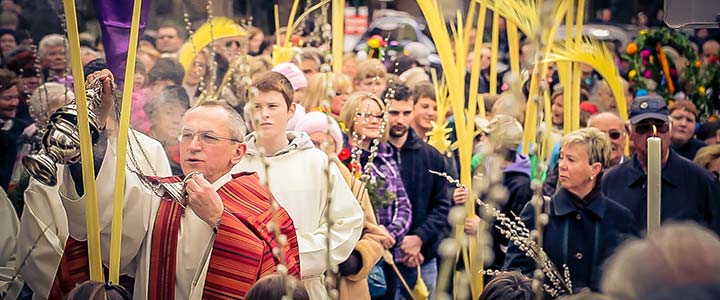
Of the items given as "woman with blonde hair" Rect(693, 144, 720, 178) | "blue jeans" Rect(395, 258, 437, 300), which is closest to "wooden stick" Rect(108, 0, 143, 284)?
"blue jeans" Rect(395, 258, 437, 300)

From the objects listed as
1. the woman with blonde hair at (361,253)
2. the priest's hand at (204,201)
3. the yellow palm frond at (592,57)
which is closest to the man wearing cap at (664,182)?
the yellow palm frond at (592,57)

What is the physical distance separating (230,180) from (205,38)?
4021 millimetres

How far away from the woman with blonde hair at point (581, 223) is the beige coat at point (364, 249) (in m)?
0.52

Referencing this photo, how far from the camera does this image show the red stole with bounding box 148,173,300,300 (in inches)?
159

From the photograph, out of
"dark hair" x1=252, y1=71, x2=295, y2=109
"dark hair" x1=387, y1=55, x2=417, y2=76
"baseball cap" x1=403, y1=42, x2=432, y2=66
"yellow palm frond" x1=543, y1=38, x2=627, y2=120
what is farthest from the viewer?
"baseball cap" x1=403, y1=42, x2=432, y2=66

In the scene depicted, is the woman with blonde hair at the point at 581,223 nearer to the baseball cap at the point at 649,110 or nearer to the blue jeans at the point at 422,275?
the baseball cap at the point at 649,110

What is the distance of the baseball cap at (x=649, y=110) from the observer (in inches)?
231

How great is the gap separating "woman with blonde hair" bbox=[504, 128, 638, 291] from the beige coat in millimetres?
516

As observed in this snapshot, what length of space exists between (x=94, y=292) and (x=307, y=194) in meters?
0.97

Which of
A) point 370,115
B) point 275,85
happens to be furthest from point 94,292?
point 370,115

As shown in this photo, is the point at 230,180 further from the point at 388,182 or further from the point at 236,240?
the point at 388,182

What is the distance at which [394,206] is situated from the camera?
5.84m

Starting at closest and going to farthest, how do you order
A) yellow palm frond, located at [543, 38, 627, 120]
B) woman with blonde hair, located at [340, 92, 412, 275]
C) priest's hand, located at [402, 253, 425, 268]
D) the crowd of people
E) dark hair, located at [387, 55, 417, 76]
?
the crowd of people
woman with blonde hair, located at [340, 92, 412, 275]
priest's hand, located at [402, 253, 425, 268]
yellow palm frond, located at [543, 38, 627, 120]
dark hair, located at [387, 55, 417, 76]

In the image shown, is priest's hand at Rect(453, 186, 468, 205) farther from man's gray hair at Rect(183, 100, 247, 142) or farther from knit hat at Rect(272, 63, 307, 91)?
man's gray hair at Rect(183, 100, 247, 142)
